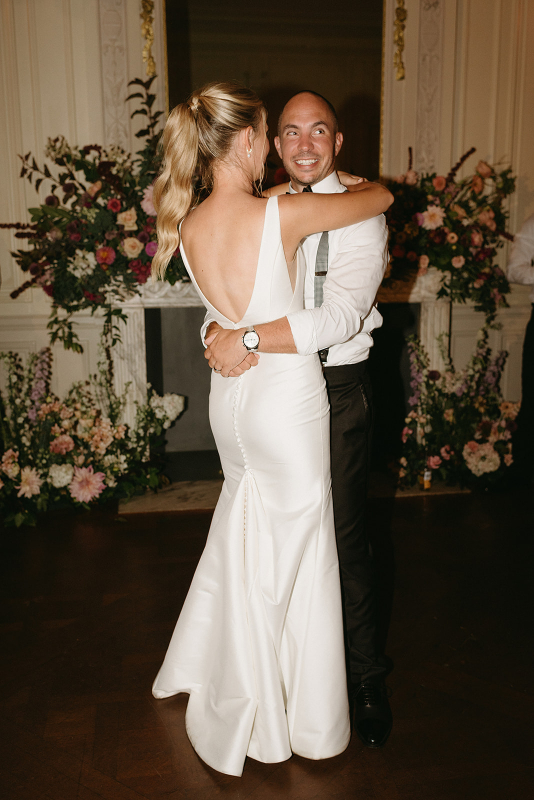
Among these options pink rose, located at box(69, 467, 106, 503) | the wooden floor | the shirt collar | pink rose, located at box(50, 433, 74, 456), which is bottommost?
the wooden floor

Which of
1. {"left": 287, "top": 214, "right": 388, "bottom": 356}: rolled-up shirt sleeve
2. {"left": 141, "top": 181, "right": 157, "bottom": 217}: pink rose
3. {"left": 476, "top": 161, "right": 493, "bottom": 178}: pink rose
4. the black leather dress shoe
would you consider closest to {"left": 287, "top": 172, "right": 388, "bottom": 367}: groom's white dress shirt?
{"left": 287, "top": 214, "right": 388, "bottom": 356}: rolled-up shirt sleeve

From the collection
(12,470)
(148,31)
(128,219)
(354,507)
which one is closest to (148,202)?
(128,219)

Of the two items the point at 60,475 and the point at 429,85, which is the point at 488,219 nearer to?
the point at 429,85

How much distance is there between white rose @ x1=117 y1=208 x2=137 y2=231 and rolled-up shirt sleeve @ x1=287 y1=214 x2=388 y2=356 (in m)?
2.17

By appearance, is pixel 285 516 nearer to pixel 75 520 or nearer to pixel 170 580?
pixel 170 580

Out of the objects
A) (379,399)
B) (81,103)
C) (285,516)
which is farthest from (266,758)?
(81,103)

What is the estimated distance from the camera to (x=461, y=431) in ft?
12.9

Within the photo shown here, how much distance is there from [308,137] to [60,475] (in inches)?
95.6

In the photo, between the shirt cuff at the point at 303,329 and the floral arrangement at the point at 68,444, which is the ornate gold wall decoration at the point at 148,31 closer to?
the floral arrangement at the point at 68,444

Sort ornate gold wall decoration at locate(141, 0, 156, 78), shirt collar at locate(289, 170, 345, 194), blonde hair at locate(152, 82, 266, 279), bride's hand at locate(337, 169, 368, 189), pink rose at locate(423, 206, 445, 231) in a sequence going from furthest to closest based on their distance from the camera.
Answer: ornate gold wall decoration at locate(141, 0, 156, 78)
pink rose at locate(423, 206, 445, 231)
bride's hand at locate(337, 169, 368, 189)
shirt collar at locate(289, 170, 345, 194)
blonde hair at locate(152, 82, 266, 279)

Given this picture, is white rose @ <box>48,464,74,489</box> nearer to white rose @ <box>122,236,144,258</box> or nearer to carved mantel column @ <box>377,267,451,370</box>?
white rose @ <box>122,236,144,258</box>

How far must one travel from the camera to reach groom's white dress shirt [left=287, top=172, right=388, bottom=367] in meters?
1.60

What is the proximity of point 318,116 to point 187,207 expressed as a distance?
49 cm

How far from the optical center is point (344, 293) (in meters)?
1.68
